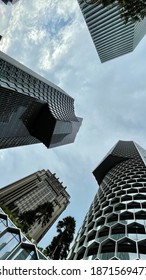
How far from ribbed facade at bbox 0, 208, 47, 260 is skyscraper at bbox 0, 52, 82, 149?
179 feet

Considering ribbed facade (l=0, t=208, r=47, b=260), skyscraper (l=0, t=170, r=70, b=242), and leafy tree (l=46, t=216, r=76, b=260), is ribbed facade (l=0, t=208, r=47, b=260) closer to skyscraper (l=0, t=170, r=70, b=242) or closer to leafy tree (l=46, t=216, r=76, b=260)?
leafy tree (l=46, t=216, r=76, b=260)

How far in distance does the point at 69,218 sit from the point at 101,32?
70.6 metres

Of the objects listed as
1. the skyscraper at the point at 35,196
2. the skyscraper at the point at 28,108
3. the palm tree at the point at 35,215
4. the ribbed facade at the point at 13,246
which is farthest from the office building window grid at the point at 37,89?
A: the ribbed facade at the point at 13,246

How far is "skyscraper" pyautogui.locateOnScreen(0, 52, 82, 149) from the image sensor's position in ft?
262

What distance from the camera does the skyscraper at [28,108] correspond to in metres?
80.0

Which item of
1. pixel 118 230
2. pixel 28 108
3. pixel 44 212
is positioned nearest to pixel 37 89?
pixel 28 108

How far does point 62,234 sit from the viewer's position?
49719 mm

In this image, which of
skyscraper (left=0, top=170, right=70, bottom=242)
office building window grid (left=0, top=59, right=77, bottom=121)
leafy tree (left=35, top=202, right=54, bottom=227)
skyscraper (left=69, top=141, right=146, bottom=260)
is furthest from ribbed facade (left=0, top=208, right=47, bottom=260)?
skyscraper (left=0, top=170, right=70, bottom=242)

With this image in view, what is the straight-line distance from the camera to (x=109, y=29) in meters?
92.5

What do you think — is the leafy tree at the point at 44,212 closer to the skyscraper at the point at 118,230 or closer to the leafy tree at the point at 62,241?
the leafy tree at the point at 62,241

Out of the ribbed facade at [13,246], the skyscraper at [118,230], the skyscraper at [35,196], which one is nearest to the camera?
the ribbed facade at [13,246]

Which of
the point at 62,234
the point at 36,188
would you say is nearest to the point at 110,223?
the point at 62,234

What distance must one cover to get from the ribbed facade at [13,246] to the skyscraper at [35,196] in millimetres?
92432
